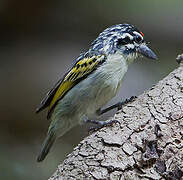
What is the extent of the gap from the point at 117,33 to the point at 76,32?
3.46 meters

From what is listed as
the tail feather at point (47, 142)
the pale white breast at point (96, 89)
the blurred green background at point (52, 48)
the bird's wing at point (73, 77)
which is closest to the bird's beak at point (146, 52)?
the pale white breast at point (96, 89)

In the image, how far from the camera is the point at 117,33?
4.31 m

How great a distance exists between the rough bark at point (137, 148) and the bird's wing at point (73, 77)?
1.09 m

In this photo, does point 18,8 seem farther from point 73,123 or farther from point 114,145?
point 114,145

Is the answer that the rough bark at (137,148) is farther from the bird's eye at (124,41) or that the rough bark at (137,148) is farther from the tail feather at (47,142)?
the tail feather at (47,142)

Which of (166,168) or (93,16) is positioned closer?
(166,168)

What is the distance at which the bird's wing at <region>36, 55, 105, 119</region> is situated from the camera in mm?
4113

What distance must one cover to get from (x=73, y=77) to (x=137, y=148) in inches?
65.4

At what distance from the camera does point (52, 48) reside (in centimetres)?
743

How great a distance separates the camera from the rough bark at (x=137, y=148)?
2686 mm

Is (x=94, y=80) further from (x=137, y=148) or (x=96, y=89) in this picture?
(x=137, y=148)

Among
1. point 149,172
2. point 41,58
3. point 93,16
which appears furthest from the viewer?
point 93,16

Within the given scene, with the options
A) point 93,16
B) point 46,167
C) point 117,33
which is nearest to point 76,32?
point 93,16

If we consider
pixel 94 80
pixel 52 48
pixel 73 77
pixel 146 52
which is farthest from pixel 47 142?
pixel 52 48
